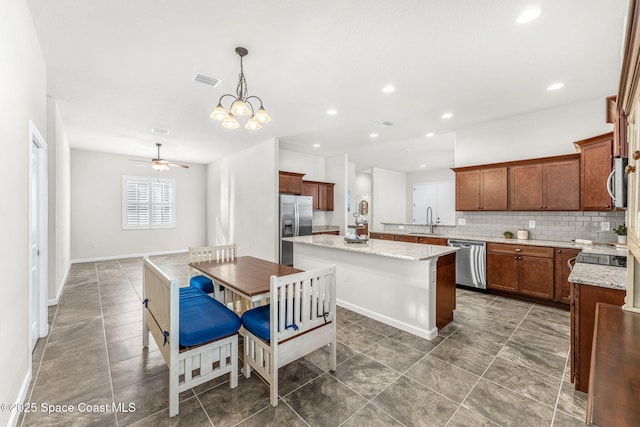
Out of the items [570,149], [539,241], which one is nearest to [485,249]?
[539,241]

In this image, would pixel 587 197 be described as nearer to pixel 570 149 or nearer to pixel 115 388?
pixel 570 149

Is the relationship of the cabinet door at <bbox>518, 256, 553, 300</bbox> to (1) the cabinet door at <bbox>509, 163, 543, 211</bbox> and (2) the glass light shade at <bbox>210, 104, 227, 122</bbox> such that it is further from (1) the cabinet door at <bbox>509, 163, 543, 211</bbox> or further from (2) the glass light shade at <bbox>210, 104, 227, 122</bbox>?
(2) the glass light shade at <bbox>210, 104, 227, 122</bbox>

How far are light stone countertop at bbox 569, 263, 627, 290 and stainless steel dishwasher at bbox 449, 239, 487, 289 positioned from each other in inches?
75.0

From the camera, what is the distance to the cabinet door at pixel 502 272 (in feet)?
13.1

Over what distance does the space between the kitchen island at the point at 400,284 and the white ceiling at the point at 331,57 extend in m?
1.98

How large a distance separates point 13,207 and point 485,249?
5299 millimetres

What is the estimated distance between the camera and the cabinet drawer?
3.73m

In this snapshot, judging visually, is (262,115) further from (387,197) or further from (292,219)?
(387,197)

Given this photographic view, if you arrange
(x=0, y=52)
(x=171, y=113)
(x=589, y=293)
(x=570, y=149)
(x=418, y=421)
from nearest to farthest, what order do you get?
(x=0, y=52), (x=418, y=421), (x=589, y=293), (x=570, y=149), (x=171, y=113)

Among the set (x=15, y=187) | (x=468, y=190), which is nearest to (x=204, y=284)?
(x=15, y=187)

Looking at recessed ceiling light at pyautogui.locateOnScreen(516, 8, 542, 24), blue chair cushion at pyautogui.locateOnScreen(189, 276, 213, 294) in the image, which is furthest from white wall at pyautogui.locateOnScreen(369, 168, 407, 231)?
recessed ceiling light at pyautogui.locateOnScreen(516, 8, 542, 24)

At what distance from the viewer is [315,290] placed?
2.21 metres

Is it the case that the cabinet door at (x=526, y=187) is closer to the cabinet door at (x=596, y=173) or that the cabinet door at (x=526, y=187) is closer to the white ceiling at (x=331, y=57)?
the cabinet door at (x=596, y=173)

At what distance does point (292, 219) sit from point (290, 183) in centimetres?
89
